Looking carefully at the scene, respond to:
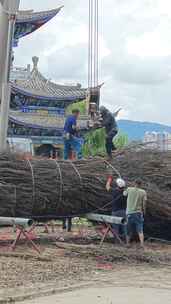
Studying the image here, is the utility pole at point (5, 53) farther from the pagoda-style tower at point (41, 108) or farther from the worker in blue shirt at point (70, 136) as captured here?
the pagoda-style tower at point (41, 108)

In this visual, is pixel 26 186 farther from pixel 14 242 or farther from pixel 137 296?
pixel 137 296

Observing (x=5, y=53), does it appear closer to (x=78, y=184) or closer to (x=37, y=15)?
(x=78, y=184)

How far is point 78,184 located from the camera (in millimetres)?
14484

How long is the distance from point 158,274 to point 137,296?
7.52 feet

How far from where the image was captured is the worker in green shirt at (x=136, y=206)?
1417 centimetres

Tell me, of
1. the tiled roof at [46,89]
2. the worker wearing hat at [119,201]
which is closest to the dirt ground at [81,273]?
the worker wearing hat at [119,201]

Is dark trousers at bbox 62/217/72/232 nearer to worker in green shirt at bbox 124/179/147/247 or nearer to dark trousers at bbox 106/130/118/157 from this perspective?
dark trousers at bbox 106/130/118/157

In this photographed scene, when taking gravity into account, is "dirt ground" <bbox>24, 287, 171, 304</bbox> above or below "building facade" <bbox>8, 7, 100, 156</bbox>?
below

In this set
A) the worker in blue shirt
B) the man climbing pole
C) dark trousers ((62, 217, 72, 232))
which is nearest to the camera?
the man climbing pole

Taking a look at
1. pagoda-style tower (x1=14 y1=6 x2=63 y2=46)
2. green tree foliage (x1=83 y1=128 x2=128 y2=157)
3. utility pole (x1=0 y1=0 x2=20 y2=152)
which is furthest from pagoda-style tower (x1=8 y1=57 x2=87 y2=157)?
utility pole (x1=0 y1=0 x2=20 y2=152)

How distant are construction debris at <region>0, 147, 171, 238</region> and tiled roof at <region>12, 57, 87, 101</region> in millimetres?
31290

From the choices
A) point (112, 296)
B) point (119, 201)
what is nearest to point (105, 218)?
point (119, 201)

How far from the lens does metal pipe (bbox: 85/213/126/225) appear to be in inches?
552

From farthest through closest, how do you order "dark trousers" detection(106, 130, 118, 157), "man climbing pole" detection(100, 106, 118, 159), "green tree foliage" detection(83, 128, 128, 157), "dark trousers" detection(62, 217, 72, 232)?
1. "green tree foliage" detection(83, 128, 128, 157)
2. "dark trousers" detection(62, 217, 72, 232)
3. "man climbing pole" detection(100, 106, 118, 159)
4. "dark trousers" detection(106, 130, 118, 157)
